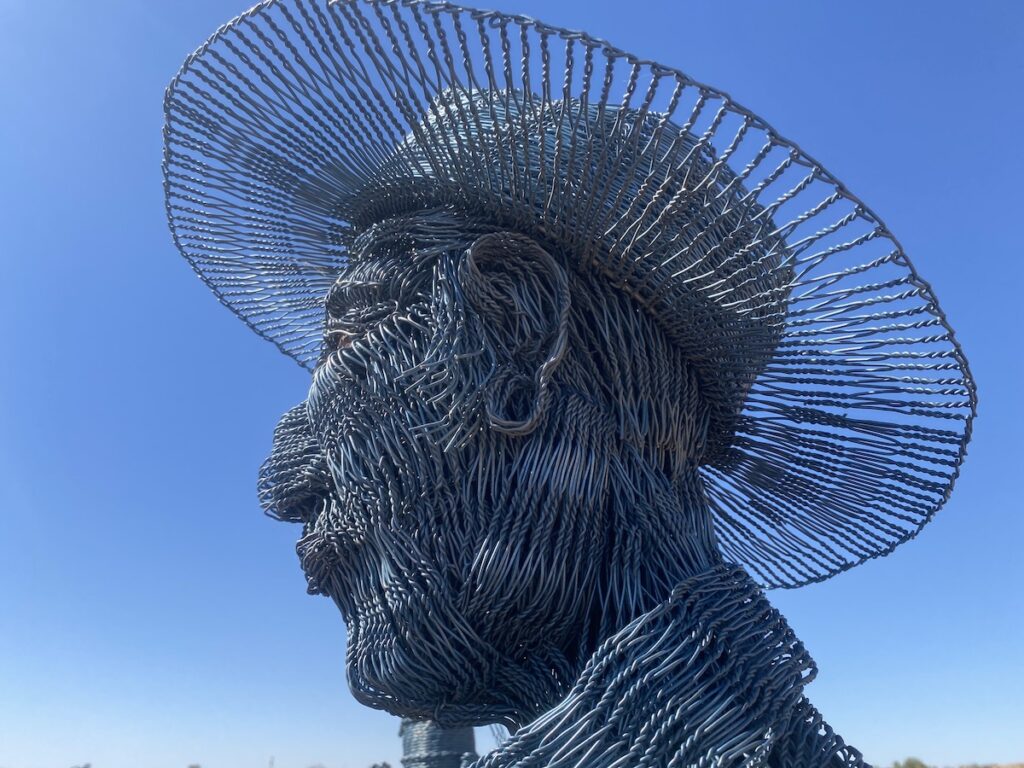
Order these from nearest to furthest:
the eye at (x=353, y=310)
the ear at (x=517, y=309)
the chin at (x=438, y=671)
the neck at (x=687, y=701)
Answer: the neck at (x=687, y=701) < the chin at (x=438, y=671) < the ear at (x=517, y=309) < the eye at (x=353, y=310)

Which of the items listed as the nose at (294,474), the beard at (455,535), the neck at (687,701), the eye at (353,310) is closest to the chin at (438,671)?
the beard at (455,535)

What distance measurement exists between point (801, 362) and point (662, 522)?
1.20m

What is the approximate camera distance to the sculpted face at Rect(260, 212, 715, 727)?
4.49m

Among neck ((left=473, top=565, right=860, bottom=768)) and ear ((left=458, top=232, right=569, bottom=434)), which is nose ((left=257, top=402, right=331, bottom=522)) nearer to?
ear ((left=458, top=232, right=569, bottom=434))

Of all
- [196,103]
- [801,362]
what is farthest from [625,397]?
[196,103]

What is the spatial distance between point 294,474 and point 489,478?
1.26m

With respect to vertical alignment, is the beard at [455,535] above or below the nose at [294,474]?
below

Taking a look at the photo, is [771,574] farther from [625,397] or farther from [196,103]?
[196,103]

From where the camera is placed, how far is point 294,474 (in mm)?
5254

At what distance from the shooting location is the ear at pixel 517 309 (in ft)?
15.4

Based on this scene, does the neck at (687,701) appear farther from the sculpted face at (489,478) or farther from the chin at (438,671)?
the chin at (438,671)

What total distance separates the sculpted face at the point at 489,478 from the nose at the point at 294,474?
0.03m

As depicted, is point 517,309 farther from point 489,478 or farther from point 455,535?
point 455,535

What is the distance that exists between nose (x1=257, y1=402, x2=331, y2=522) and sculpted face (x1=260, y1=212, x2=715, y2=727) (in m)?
0.03
